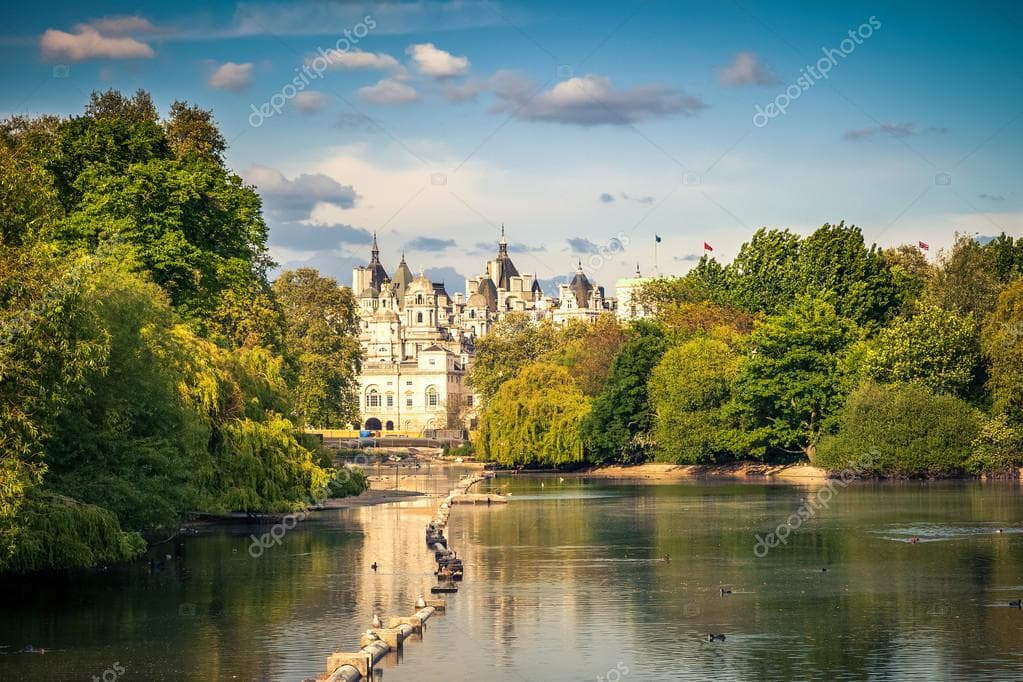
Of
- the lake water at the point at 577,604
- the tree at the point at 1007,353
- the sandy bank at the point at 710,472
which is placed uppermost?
the tree at the point at 1007,353

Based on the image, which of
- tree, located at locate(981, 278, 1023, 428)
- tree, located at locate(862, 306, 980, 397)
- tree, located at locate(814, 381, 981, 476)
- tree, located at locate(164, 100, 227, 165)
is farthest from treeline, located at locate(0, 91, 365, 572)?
tree, located at locate(981, 278, 1023, 428)

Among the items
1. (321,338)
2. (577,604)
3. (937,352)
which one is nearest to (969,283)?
(937,352)

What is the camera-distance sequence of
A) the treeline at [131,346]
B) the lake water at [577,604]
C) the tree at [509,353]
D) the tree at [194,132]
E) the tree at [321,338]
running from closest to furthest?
the lake water at [577,604] < the treeline at [131,346] < the tree at [194,132] < the tree at [321,338] < the tree at [509,353]

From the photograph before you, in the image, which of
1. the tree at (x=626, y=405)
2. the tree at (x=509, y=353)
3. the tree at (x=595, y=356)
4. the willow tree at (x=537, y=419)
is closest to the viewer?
the tree at (x=626, y=405)

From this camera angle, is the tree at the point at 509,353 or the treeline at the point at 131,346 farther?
the tree at the point at 509,353

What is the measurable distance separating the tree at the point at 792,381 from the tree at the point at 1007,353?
10.9 m

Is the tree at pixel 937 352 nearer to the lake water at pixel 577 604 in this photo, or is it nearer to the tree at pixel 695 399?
the tree at pixel 695 399

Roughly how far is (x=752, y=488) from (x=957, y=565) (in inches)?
1435

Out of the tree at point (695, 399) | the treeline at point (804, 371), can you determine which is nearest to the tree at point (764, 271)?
the treeline at point (804, 371)

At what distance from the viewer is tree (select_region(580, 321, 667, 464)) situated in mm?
98562

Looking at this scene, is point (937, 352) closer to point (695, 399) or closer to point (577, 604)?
point (695, 399)

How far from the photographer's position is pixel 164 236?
56719 millimetres

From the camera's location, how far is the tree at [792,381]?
85438mm

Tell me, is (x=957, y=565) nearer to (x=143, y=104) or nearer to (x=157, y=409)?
(x=157, y=409)
